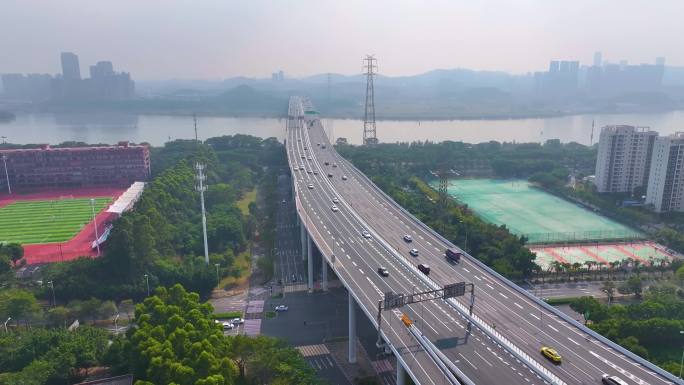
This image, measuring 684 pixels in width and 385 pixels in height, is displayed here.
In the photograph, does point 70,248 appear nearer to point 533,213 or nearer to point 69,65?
point 533,213

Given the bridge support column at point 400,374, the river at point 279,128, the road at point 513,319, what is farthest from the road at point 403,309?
the river at point 279,128

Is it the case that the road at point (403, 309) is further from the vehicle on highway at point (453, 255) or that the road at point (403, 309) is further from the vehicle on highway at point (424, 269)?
the vehicle on highway at point (453, 255)

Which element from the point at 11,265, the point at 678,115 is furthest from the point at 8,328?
the point at 678,115

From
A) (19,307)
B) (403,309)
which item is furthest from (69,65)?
(403,309)

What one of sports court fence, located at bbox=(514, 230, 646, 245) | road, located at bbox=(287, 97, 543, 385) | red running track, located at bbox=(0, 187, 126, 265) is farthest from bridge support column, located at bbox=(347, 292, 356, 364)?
red running track, located at bbox=(0, 187, 126, 265)

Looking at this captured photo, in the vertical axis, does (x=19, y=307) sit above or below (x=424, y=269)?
below

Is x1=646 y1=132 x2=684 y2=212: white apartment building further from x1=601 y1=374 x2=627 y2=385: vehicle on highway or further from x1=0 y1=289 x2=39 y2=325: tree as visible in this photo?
x1=0 y1=289 x2=39 y2=325: tree

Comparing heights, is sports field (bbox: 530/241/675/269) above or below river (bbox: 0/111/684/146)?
below
